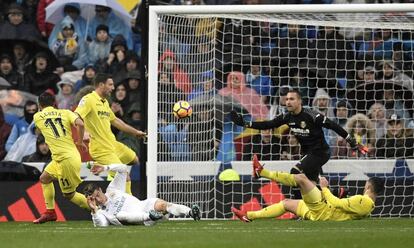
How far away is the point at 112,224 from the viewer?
13742 millimetres

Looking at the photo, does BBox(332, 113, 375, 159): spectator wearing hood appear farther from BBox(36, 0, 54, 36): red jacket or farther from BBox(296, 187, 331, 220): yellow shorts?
BBox(36, 0, 54, 36): red jacket

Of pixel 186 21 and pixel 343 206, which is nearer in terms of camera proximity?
pixel 343 206

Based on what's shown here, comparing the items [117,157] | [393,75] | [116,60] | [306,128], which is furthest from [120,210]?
[393,75]

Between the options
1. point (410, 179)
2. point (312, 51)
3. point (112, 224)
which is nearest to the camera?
point (112, 224)

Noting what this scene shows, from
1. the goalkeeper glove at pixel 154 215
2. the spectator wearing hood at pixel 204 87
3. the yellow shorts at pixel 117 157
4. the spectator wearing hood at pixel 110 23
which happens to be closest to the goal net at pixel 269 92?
the spectator wearing hood at pixel 204 87

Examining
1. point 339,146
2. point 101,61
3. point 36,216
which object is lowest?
point 36,216

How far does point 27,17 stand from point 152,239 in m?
9.18

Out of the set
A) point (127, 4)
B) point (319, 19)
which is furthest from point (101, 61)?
point (319, 19)

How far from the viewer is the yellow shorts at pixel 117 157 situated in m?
15.6

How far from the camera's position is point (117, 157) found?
15.7m

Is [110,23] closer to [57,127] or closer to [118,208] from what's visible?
[57,127]

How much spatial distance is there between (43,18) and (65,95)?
161 centimetres

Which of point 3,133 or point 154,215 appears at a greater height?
point 3,133

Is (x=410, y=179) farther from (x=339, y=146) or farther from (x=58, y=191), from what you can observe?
(x=58, y=191)
